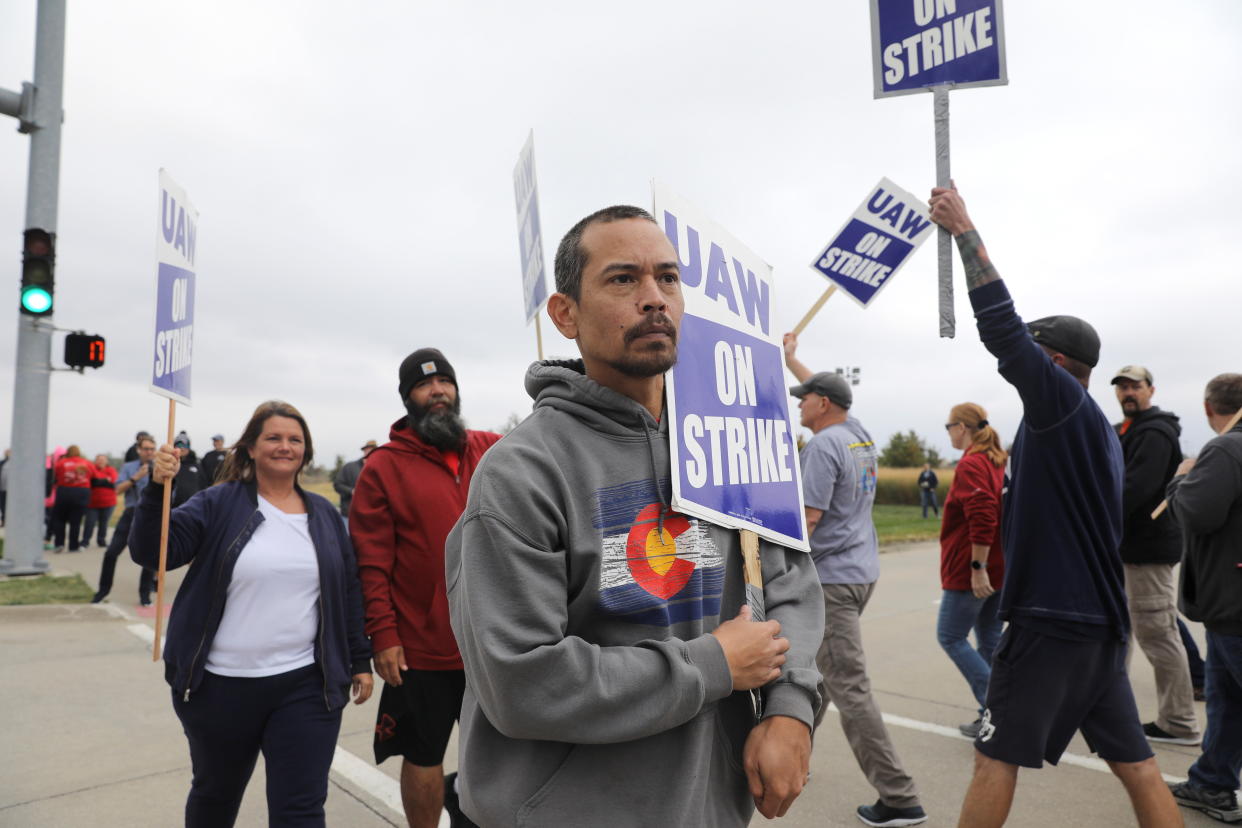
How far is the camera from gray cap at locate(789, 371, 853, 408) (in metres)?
4.62

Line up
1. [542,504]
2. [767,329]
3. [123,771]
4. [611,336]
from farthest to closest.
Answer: [123,771] → [767,329] → [611,336] → [542,504]

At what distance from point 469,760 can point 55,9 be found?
12.2 metres

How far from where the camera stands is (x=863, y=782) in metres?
4.24

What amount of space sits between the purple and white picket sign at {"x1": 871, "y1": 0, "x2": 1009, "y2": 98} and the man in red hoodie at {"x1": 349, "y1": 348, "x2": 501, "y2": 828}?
2.21 metres

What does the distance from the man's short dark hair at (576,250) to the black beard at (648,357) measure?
6.6 inches

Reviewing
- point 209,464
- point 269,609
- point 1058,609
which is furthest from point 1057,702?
point 209,464

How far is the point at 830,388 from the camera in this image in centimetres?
462

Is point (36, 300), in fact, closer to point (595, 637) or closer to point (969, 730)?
point (595, 637)

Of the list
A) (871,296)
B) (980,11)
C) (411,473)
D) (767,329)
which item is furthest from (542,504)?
(871,296)

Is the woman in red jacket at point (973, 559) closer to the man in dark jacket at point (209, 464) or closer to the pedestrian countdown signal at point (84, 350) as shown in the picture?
the man in dark jacket at point (209, 464)

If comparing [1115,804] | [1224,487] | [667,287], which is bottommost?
[1115,804]

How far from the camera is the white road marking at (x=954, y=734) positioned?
441 centimetres

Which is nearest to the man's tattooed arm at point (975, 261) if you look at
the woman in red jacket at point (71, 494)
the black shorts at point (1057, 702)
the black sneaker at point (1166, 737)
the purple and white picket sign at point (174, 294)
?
the black shorts at point (1057, 702)

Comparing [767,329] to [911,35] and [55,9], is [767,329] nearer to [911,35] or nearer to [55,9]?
[911,35]
